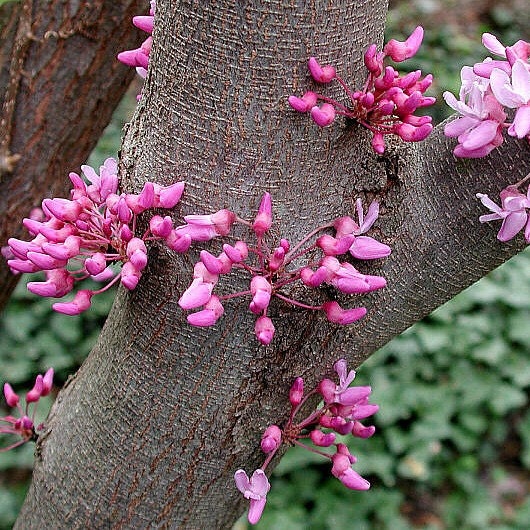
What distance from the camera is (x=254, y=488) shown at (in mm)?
827

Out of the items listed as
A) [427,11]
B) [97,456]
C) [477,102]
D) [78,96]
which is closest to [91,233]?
[97,456]

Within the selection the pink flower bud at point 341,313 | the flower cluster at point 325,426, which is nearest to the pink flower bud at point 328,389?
the flower cluster at point 325,426

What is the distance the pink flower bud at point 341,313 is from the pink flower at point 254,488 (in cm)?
20

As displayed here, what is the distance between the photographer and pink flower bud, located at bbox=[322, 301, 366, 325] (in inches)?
29.3

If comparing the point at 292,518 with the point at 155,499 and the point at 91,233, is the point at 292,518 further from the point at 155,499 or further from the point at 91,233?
the point at 91,233

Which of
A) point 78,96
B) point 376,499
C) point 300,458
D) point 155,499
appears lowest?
point 376,499

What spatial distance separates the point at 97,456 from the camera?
2.82ft

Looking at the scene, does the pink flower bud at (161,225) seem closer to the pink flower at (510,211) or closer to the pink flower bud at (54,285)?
the pink flower bud at (54,285)

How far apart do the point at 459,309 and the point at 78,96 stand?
188 cm

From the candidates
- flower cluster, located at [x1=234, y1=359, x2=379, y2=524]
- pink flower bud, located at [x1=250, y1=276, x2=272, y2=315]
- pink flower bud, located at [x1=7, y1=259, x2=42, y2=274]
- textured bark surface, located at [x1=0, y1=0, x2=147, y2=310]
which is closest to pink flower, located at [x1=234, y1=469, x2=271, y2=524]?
flower cluster, located at [x1=234, y1=359, x2=379, y2=524]

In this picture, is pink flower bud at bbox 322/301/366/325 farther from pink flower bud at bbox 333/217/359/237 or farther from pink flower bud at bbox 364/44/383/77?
pink flower bud at bbox 364/44/383/77

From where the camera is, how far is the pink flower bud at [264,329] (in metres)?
0.71

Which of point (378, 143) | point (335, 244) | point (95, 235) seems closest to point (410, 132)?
point (378, 143)

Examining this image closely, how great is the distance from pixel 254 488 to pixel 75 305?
301 millimetres
